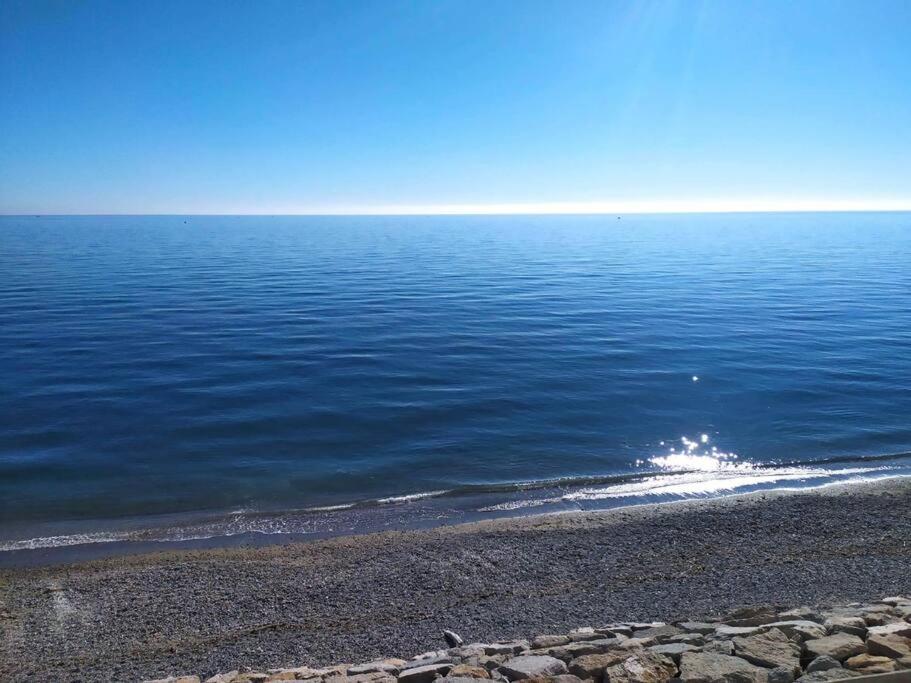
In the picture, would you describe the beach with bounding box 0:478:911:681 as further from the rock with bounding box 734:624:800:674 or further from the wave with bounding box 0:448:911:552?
the rock with bounding box 734:624:800:674

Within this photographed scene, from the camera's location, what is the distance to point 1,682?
9094 mm

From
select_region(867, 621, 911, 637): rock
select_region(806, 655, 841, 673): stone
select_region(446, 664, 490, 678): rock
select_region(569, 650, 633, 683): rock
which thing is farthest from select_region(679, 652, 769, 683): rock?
select_region(446, 664, 490, 678): rock

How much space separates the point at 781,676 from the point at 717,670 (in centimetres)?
61

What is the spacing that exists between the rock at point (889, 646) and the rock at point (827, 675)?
754 millimetres

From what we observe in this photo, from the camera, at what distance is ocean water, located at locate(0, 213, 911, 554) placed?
1672 cm

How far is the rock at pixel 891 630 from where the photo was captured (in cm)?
750

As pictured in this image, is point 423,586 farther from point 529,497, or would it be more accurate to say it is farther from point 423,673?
point 529,497

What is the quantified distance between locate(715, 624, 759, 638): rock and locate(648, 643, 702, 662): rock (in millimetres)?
713

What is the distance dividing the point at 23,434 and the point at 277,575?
13.7 m

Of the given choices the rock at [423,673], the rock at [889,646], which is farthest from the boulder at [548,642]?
the rock at [889,646]

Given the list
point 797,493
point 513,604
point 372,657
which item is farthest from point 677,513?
point 372,657

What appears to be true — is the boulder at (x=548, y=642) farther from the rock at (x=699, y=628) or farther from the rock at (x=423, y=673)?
the rock at (x=699, y=628)

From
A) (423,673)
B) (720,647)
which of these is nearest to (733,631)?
(720,647)

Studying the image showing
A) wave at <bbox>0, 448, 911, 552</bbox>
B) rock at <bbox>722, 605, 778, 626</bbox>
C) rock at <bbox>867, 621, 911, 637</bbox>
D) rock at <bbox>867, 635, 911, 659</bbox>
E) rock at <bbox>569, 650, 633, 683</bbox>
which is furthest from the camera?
wave at <bbox>0, 448, 911, 552</bbox>
